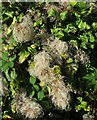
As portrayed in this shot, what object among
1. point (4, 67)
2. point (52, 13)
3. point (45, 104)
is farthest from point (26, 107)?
point (52, 13)

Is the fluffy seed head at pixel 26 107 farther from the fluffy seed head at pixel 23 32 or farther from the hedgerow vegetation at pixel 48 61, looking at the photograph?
the fluffy seed head at pixel 23 32

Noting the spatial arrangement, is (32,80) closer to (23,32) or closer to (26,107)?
(26,107)

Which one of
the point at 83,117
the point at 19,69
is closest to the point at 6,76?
the point at 19,69

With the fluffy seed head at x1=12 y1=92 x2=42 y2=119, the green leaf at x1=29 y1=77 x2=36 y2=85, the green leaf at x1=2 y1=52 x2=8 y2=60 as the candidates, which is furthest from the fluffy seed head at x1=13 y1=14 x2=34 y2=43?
the fluffy seed head at x1=12 y1=92 x2=42 y2=119

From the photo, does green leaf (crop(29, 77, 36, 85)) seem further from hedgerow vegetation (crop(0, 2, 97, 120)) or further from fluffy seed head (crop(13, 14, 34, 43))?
fluffy seed head (crop(13, 14, 34, 43))

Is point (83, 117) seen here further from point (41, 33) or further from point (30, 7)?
point (30, 7)

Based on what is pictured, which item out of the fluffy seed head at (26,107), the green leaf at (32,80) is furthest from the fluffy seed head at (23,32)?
the fluffy seed head at (26,107)

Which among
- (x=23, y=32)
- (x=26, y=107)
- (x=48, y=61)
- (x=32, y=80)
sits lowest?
(x=26, y=107)

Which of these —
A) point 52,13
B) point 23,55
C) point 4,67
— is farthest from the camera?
point 52,13
